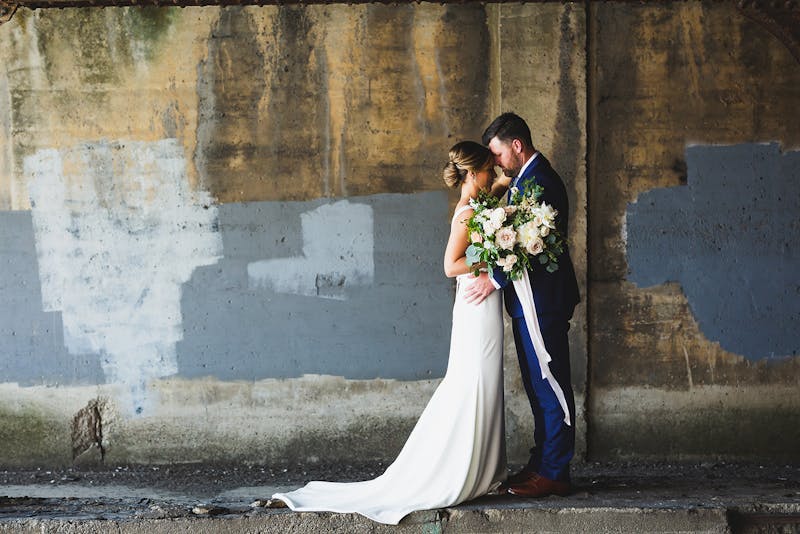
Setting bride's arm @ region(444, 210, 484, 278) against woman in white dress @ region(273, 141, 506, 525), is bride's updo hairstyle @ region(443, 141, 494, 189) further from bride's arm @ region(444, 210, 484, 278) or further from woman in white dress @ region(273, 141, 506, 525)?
bride's arm @ region(444, 210, 484, 278)

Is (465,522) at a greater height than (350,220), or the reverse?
(350,220)

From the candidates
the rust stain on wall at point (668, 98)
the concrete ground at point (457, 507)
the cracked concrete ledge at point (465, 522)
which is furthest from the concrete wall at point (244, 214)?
the cracked concrete ledge at point (465, 522)

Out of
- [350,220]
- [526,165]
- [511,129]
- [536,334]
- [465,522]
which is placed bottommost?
[465,522]

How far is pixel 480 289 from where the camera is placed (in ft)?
16.6

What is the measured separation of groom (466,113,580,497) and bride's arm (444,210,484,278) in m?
0.14

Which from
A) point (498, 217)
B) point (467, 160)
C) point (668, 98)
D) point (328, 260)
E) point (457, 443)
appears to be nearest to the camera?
point (498, 217)

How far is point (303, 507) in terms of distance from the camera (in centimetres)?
498

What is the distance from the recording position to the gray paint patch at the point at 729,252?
6.34m

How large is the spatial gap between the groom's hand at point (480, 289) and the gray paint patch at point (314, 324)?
4.41 feet

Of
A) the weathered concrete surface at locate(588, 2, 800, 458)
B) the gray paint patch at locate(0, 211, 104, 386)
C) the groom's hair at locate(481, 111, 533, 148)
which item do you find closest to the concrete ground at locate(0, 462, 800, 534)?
the weathered concrete surface at locate(588, 2, 800, 458)

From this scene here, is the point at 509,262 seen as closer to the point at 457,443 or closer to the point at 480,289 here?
the point at 480,289

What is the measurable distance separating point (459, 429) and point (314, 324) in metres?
1.88

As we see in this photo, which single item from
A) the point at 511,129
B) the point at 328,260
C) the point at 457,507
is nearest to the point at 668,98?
Answer: the point at 511,129

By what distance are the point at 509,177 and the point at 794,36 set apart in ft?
7.44
